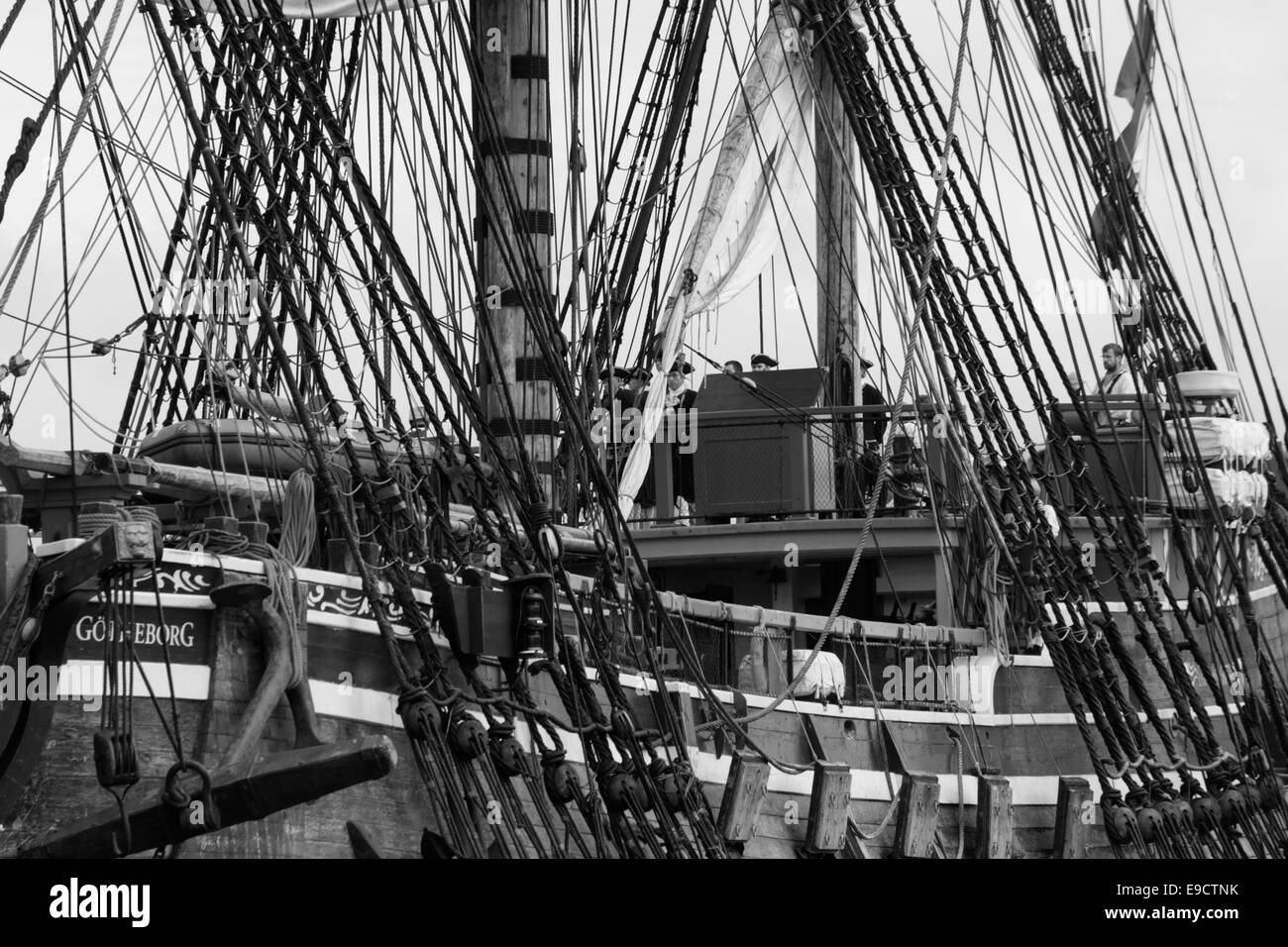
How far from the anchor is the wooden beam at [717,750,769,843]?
3.42m

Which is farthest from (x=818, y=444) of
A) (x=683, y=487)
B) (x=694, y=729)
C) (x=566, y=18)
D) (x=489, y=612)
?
(x=489, y=612)

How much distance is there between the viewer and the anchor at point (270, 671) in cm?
1104

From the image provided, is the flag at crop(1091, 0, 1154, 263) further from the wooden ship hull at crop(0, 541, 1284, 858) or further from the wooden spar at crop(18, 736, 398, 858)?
the wooden spar at crop(18, 736, 398, 858)

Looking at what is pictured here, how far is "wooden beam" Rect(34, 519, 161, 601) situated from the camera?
1020 cm

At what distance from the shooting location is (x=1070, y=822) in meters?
16.5

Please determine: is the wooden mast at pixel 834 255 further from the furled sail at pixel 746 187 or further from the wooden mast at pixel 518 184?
the wooden mast at pixel 518 184

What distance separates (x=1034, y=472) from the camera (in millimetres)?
18188

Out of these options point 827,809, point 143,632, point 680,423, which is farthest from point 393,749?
point 680,423

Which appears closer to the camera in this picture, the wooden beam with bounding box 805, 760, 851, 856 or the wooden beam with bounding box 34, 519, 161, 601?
the wooden beam with bounding box 34, 519, 161, 601

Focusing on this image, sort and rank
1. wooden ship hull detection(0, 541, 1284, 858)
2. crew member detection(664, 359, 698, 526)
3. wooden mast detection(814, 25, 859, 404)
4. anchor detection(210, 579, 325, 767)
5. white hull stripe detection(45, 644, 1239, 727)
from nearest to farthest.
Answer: wooden ship hull detection(0, 541, 1284, 858)
white hull stripe detection(45, 644, 1239, 727)
anchor detection(210, 579, 325, 767)
crew member detection(664, 359, 698, 526)
wooden mast detection(814, 25, 859, 404)

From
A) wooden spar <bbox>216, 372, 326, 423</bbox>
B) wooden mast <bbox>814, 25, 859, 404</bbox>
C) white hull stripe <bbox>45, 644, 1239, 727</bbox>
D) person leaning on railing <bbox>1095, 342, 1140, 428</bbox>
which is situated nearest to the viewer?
white hull stripe <bbox>45, 644, 1239, 727</bbox>

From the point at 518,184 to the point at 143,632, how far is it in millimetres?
7031

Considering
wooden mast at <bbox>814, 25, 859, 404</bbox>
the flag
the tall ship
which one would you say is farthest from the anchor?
wooden mast at <bbox>814, 25, 859, 404</bbox>
